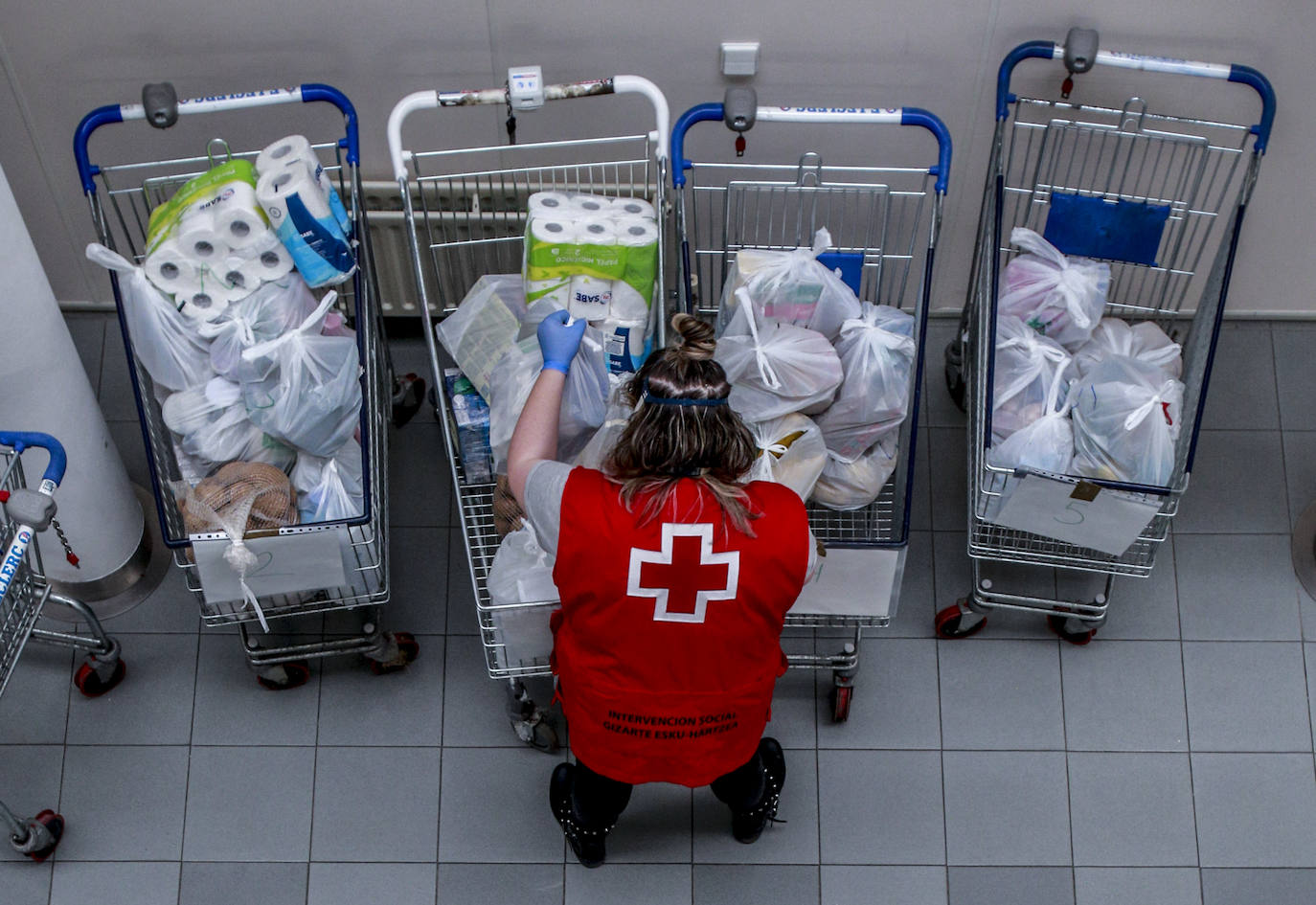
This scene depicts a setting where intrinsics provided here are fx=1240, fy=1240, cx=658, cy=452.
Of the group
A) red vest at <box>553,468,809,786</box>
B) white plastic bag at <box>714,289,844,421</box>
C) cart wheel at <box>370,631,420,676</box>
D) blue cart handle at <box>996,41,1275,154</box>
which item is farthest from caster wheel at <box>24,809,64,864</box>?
blue cart handle at <box>996,41,1275,154</box>

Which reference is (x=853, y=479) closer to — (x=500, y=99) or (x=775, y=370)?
(x=775, y=370)

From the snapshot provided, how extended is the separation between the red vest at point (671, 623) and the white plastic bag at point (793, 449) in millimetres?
469

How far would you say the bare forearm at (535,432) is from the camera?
2512mm

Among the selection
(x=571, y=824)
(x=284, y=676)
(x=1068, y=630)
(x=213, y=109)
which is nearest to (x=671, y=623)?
(x=571, y=824)

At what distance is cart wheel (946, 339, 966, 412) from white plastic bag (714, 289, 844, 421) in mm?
1047

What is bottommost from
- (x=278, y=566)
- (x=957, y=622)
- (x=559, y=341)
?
(x=957, y=622)

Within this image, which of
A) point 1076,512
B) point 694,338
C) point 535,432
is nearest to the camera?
point 694,338

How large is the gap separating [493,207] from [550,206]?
398 mm

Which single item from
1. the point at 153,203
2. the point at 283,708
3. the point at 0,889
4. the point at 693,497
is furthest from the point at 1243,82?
the point at 0,889

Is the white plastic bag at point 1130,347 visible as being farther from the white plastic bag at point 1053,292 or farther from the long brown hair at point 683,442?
the long brown hair at point 683,442

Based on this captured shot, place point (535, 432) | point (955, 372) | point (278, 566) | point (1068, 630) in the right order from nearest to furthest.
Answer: point (535, 432) < point (278, 566) < point (1068, 630) < point (955, 372)

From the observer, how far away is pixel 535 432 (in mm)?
2547

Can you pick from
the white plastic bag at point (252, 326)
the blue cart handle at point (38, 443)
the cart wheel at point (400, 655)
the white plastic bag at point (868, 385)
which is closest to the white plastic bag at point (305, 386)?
the white plastic bag at point (252, 326)

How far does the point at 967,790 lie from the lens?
11.2ft
